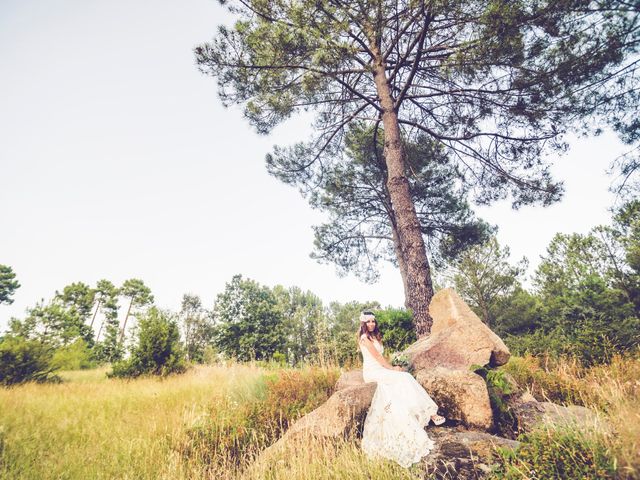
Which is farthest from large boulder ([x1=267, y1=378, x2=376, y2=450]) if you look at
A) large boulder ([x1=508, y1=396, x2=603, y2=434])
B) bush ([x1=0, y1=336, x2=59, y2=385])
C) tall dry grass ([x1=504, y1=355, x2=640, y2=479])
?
bush ([x1=0, y1=336, x2=59, y2=385])

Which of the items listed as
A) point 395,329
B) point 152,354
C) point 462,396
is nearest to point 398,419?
point 462,396

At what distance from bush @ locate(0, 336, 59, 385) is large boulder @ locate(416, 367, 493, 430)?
1158 centimetres

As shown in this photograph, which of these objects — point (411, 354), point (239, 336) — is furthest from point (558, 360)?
point (239, 336)

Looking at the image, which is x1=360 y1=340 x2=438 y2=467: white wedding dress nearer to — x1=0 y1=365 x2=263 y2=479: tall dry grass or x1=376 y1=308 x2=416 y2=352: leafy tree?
x1=0 y1=365 x2=263 y2=479: tall dry grass

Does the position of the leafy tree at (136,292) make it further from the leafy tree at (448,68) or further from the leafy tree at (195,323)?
the leafy tree at (448,68)

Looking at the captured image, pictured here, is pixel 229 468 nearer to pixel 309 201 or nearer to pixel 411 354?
pixel 411 354

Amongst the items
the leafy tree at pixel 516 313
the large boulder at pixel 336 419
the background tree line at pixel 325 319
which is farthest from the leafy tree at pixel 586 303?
the large boulder at pixel 336 419

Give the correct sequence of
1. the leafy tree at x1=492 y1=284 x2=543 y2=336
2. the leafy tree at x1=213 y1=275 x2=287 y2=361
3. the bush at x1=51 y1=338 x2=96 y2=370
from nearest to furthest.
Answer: the bush at x1=51 y1=338 x2=96 y2=370
the leafy tree at x1=492 y1=284 x2=543 y2=336
the leafy tree at x1=213 y1=275 x2=287 y2=361

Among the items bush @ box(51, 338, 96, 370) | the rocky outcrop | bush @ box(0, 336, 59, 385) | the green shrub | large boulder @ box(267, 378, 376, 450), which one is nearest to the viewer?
the green shrub

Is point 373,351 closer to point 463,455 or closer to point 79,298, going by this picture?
point 463,455

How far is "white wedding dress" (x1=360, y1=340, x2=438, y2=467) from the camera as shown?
2879 millimetres

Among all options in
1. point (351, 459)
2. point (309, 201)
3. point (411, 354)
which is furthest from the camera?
point (309, 201)

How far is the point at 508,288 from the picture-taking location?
66.1ft

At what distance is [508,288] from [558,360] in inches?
632
